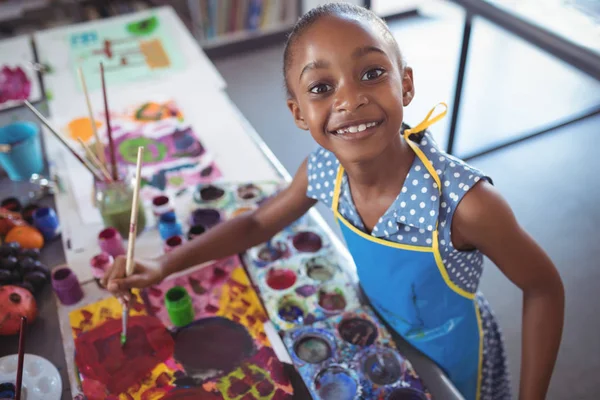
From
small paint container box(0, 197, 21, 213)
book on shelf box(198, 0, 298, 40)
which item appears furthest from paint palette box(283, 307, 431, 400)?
book on shelf box(198, 0, 298, 40)

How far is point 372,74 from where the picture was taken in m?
0.80

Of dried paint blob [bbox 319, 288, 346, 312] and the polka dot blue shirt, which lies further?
dried paint blob [bbox 319, 288, 346, 312]

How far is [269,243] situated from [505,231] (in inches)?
19.4

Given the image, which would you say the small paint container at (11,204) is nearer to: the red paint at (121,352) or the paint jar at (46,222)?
the paint jar at (46,222)

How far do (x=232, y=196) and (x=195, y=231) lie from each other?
0.50ft

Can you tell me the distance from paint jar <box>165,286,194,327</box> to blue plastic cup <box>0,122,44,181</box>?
623mm

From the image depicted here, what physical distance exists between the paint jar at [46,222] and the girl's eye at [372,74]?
2.58 feet

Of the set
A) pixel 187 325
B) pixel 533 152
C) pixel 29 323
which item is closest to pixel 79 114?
pixel 29 323

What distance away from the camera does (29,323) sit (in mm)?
997

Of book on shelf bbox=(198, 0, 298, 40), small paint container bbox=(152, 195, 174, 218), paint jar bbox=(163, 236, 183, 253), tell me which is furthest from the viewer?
book on shelf bbox=(198, 0, 298, 40)

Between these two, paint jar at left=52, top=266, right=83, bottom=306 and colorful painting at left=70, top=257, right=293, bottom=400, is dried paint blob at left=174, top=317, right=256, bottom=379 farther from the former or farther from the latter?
paint jar at left=52, top=266, right=83, bottom=306

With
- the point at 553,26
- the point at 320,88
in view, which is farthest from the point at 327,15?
the point at 553,26

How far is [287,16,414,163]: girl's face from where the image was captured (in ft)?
2.55

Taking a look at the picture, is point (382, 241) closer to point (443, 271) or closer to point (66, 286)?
point (443, 271)
